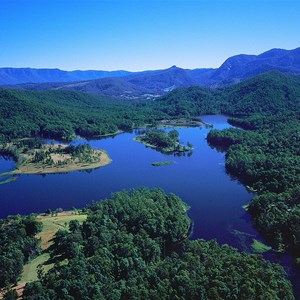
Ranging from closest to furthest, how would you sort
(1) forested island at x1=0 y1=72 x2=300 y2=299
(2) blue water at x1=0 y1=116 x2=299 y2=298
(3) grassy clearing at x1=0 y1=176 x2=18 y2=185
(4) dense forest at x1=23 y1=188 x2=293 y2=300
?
(4) dense forest at x1=23 y1=188 x2=293 y2=300
(1) forested island at x1=0 y1=72 x2=300 y2=299
(2) blue water at x1=0 y1=116 x2=299 y2=298
(3) grassy clearing at x1=0 y1=176 x2=18 y2=185

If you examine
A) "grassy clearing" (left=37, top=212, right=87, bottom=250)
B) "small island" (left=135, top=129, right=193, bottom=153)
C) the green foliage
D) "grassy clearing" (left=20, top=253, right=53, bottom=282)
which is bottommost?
"small island" (left=135, top=129, right=193, bottom=153)

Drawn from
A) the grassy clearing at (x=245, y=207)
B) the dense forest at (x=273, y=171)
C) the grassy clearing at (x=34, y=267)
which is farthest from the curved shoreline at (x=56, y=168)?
the grassy clearing at (x=34, y=267)

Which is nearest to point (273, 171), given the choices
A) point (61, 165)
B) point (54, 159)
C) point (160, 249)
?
point (160, 249)

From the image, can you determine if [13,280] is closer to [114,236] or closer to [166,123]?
[114,236]

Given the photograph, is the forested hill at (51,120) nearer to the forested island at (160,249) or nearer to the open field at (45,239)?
the forested island at (160,249)

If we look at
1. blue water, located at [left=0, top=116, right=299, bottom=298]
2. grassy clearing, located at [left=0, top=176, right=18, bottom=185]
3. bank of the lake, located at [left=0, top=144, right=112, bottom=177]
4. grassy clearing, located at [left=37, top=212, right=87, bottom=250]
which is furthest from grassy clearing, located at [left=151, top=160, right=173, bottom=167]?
grassy clearing, located at [left=37, top=212, right=87, bottom=250]

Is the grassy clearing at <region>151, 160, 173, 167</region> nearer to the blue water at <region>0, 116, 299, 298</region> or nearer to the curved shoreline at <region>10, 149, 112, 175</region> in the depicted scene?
the blue water at <region>0, 116, 299, 298</region>
